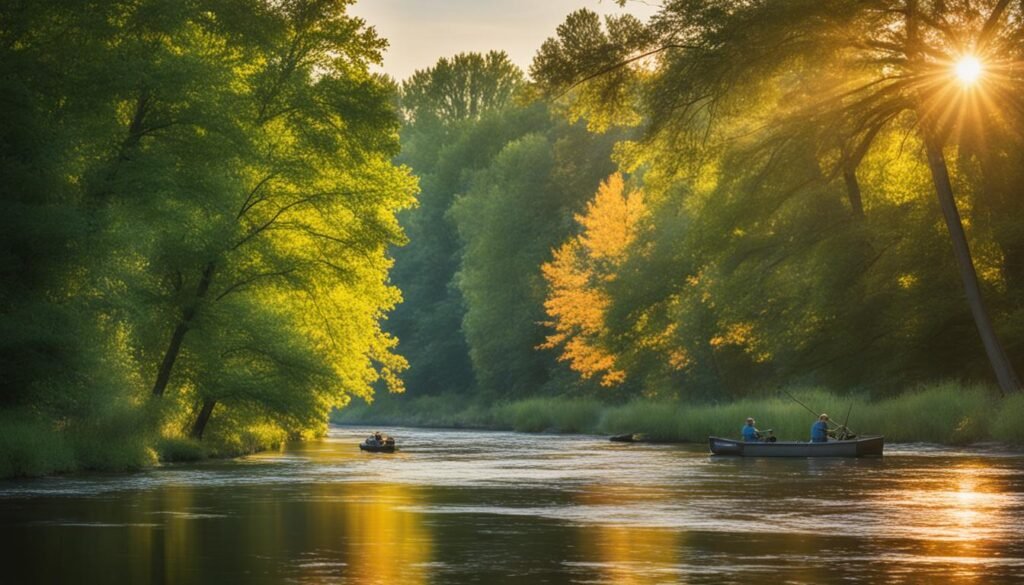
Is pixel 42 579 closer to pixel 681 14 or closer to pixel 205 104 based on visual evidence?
pixel 205 104

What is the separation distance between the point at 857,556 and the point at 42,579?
1011 cm

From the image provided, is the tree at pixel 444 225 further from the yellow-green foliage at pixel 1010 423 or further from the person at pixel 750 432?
the yellow-green foliage at pixel 1010 423

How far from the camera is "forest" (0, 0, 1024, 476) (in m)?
39.8

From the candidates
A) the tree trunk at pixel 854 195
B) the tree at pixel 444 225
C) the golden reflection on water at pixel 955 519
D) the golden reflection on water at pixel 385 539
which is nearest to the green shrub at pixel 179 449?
the golden reflection on water at pixel 385 539

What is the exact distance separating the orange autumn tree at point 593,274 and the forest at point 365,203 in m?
10.4

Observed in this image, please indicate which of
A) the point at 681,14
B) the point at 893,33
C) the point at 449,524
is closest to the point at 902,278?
the point at 893,33

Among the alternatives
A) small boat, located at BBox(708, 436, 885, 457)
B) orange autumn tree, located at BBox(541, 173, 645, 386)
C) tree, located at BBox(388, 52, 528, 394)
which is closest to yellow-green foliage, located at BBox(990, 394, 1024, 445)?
small boat, located at BBox(708, 436, 885, 457)

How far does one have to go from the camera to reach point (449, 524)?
26.2 metres

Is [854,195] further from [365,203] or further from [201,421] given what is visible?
[201,421]

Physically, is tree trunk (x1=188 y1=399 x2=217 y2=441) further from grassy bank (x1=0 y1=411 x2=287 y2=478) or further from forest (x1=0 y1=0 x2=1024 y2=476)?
grassy bank (x1=0 y1=411 x2=287 y2=478)

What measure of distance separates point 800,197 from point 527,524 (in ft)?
115

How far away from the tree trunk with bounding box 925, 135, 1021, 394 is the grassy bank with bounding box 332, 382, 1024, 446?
2.79ft

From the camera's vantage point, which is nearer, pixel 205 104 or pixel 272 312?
pixel 205 104

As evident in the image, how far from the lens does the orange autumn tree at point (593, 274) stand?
256ft
